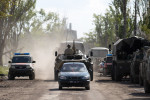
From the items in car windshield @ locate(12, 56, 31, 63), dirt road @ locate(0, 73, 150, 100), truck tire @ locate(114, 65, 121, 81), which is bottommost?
dirt road @ locate(0, 73, 150, 100)

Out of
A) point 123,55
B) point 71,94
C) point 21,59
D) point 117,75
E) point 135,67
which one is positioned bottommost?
point 71,94

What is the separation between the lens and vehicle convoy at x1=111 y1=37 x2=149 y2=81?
3572 centimetres

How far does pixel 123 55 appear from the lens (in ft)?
121

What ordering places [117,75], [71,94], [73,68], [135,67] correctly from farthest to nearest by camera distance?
[117,75], [135,67], [73,68], [71,94]

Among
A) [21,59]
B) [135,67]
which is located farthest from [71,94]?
[21,59]

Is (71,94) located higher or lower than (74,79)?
lower

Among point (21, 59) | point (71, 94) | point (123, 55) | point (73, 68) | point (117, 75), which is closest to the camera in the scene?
point (71, 94)

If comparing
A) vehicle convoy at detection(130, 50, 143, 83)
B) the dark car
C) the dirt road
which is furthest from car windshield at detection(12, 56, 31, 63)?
the dark car

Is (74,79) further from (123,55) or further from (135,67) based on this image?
(123,55)

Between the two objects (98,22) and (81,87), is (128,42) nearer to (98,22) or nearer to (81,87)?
(81,87)

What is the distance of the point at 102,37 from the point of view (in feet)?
376

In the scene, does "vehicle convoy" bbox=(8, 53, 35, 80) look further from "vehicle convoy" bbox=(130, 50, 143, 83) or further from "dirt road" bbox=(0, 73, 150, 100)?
"dirt road" bbox=(0, 73, 150, 100)

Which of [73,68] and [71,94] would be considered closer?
[71,94]

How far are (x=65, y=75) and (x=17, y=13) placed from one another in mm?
37972
